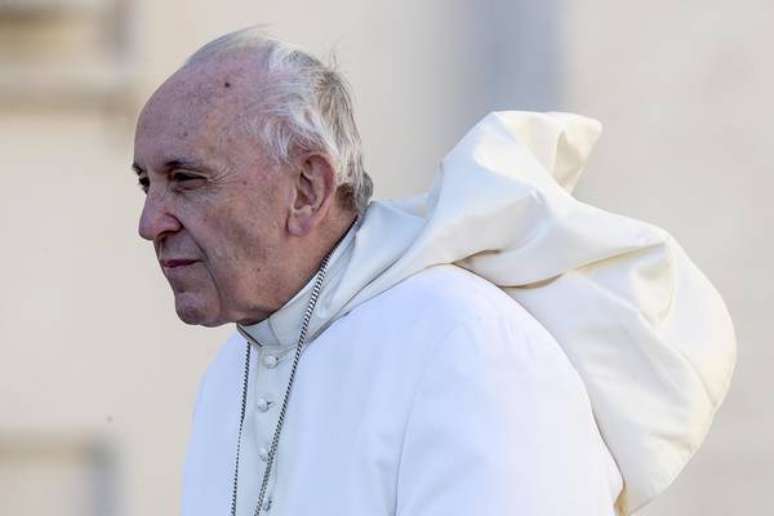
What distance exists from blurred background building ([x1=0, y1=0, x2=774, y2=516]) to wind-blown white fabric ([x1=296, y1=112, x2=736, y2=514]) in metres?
1.86

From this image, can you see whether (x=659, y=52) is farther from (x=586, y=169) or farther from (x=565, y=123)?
(x=565, y=123)

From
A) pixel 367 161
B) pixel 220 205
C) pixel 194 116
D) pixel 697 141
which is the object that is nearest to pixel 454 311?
pixel 220 205

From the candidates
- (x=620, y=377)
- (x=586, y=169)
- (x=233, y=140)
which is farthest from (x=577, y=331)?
(x=586, y=169)

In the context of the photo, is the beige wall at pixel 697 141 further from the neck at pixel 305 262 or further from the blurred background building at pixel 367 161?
the neck at pixel 305 262

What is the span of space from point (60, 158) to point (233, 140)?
6.36 feet

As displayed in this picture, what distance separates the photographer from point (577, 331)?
3189mm

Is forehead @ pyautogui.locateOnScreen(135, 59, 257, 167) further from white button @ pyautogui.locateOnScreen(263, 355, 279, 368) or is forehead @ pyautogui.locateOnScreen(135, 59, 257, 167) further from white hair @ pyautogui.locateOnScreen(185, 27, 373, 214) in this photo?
white button @ pyautogui.locateOnScreen(263, 355, 279, 368)

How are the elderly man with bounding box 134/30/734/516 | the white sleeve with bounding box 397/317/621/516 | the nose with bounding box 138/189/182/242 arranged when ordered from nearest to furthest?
the white sleeve with bounding box 397/317/621/516, the elderly man with bounding box 134/30/734/516, the nose with bounding box 138/189/182/242

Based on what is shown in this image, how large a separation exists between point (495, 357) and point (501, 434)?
126 mm

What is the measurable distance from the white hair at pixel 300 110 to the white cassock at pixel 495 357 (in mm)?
96

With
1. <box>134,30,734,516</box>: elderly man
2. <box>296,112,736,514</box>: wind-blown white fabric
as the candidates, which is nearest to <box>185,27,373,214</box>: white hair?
<box>134,30,734,516</box>: elderly man

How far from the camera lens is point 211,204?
3273 millimetres

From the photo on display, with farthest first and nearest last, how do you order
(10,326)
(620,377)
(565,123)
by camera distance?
1. (10,326)
2. (565,123)
3. (620,377)

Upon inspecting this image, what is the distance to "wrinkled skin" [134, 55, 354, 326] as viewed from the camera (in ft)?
10.7
